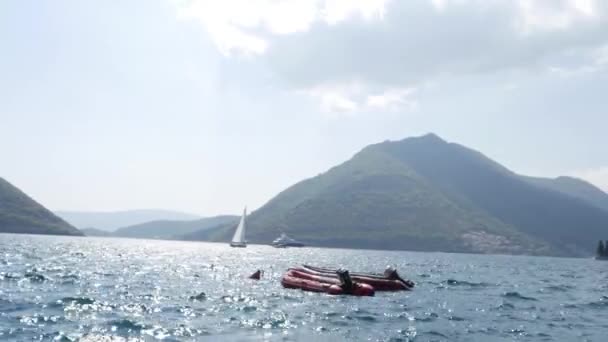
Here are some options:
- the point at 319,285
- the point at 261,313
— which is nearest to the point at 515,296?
the point at 319,285

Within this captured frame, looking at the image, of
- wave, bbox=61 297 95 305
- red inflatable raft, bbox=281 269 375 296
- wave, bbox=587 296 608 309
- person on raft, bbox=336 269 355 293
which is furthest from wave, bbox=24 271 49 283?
wave, bbox=587 296 608 309

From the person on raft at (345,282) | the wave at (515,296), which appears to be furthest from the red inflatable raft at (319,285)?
the wave at (515,296)

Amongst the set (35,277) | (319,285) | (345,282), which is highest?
(345,282)

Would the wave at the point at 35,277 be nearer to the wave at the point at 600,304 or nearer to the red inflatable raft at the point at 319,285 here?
the red inflatable raft at the point at 319,285

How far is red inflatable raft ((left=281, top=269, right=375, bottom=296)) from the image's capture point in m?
66.2

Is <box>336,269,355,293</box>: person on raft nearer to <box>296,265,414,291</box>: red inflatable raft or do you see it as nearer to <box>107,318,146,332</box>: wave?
<box>296,265,414,291</box>: red inflatable raft

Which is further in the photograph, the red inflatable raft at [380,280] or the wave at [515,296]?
the red inflatable raft at [380,280]

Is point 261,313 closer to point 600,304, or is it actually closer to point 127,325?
point 127,325

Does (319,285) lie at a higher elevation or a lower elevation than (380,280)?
lower

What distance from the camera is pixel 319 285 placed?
69688 millimetres

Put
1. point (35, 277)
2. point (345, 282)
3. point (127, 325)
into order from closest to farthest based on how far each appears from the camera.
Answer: point (127, 325) → point (345, 282) → point (35, 277)

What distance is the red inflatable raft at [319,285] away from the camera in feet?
217

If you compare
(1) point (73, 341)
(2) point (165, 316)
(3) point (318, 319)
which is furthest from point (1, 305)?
(3) point (318, 319)

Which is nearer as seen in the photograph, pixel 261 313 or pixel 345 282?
pixel 261 313
